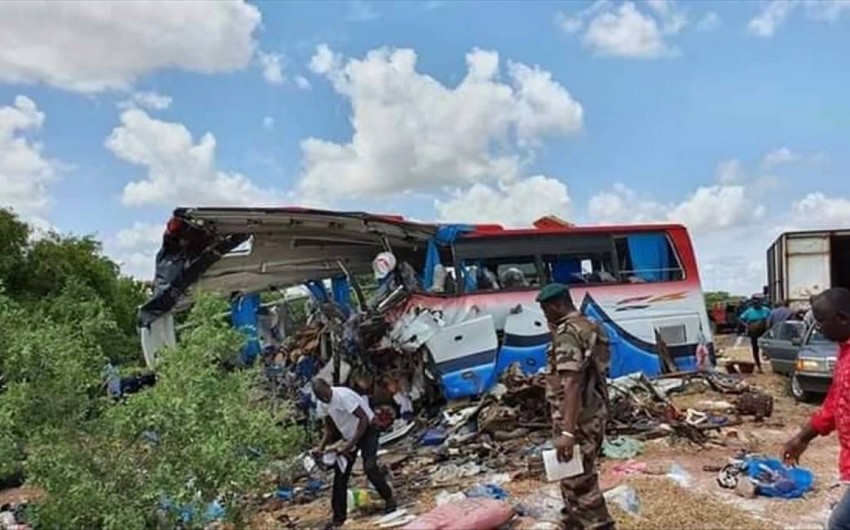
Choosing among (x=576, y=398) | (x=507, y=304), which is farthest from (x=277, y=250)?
(x=576, y=398)

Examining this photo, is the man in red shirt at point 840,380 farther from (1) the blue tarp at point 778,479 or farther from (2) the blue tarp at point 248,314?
(2) the blue tarp at point 248,314

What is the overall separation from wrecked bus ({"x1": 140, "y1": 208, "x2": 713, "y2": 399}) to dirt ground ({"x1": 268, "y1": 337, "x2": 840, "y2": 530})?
7.31 feet

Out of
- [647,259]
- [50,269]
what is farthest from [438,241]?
[50,269]

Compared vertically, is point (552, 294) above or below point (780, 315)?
above

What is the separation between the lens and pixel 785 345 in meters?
15.1

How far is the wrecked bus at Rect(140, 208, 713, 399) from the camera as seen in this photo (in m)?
11.8

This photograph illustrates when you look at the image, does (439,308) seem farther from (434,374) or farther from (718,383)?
(718,383)

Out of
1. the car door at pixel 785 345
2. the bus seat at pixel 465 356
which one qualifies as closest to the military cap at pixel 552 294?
the bus seat at pixel 465 356

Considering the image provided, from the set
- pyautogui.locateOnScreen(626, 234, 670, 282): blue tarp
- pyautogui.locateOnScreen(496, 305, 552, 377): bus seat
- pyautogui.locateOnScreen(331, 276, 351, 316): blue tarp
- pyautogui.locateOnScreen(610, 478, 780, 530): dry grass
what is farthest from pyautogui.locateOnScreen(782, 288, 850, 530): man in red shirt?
pyautogui.locateOnScreen(331, 276, 351, 316): blue tarp

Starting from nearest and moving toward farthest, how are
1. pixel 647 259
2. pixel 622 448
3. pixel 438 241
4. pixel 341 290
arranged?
pixel 622 448 < pixel 438 241 < pixel 647 259 < pixel 341 290

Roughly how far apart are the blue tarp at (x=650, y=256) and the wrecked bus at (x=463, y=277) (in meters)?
0.02

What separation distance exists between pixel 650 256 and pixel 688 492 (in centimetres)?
688

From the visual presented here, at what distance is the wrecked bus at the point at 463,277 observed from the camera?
11750 mm

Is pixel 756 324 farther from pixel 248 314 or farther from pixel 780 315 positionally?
pixel 248 314
